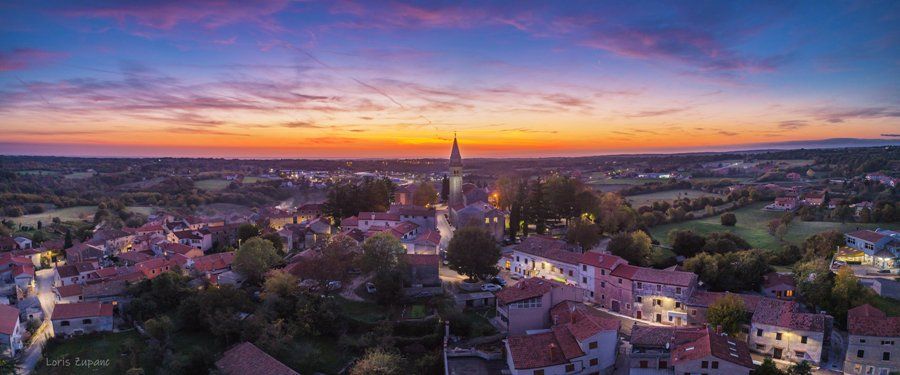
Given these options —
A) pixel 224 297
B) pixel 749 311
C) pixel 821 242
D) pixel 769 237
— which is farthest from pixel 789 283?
pixel 224 297

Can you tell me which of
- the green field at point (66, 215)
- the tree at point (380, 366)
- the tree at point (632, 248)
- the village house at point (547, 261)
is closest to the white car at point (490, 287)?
the village house at point (547, 261)

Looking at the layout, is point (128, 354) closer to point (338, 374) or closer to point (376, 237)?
point (338, 374)

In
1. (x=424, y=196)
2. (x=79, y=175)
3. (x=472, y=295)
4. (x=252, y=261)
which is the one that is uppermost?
(x=79, y=175)

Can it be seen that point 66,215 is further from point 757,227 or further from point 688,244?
point 757,227

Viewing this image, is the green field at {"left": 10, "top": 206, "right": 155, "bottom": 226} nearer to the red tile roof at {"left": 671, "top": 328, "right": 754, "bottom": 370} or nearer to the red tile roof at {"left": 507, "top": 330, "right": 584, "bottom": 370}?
the red tile roof at {"left": 507, "top": 330, "right": 584, "bottom": 370}

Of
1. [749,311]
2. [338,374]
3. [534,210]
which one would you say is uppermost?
[534,210]

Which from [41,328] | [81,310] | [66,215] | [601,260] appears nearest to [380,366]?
[601,260]

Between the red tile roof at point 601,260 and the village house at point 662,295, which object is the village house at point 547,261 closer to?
the red tile roof at point 601,260
